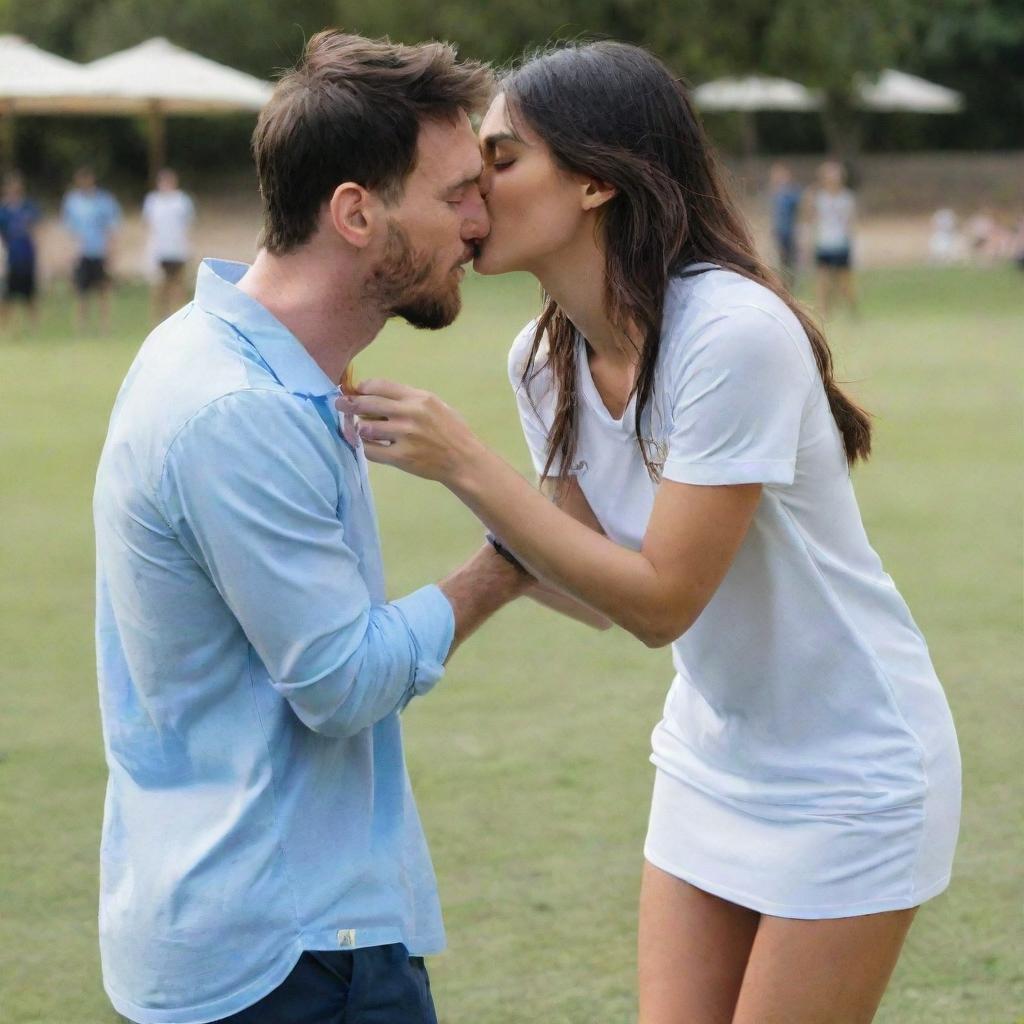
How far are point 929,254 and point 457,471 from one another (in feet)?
124

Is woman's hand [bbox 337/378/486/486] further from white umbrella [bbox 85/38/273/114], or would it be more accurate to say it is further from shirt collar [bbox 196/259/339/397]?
white umbrella [bbox 85/38/273/114]

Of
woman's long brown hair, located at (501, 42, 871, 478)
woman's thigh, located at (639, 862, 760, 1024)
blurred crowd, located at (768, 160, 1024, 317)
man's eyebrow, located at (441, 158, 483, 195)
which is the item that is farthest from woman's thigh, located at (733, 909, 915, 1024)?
blurred crowd, located at (768, 160, 1024, 317)

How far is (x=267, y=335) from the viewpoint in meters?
2.46

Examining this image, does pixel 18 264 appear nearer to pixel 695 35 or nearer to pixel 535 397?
pixel 695 35

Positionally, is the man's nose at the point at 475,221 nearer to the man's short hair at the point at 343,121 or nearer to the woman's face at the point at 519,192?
the woman's face at the point at 519,192

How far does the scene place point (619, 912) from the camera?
16.7 feet

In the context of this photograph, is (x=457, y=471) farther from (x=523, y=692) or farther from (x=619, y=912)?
(x=523, y=692)

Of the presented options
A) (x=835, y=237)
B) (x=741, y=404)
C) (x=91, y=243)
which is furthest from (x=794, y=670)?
(x=91, y=243)

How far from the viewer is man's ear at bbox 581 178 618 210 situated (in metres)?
2.87

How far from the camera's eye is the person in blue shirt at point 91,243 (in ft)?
79.9

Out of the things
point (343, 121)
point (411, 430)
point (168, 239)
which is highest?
point (343, 121)

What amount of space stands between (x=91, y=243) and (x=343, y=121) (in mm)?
23757

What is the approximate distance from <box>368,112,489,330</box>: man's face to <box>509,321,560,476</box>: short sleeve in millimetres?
573

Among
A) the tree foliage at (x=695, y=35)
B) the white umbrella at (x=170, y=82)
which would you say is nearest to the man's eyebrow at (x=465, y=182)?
the white umbrella at (x=170, y=82)
